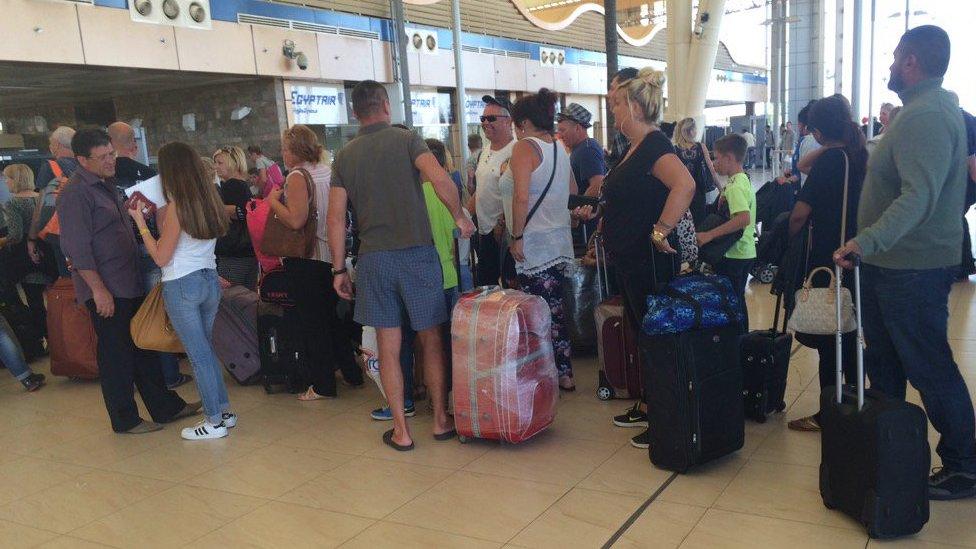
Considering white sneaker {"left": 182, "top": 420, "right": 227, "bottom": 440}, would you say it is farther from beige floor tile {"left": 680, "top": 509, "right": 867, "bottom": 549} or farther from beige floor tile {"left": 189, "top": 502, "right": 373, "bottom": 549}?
beige floor tile {"left": 680, "top": 509, "right": 867, "bottom": 549}

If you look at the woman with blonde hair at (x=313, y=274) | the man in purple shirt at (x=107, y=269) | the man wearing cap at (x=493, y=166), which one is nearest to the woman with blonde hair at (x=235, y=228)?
the woman with blonde hair at (x=313, y=274)

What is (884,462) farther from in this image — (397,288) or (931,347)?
(397,288)

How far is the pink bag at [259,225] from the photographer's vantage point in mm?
4414

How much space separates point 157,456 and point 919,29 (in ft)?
12.3

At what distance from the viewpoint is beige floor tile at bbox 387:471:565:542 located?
8.69 feet

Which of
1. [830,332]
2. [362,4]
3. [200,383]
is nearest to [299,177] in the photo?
[200,383]

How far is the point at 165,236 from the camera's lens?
349 cm

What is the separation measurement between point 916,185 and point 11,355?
204 inches

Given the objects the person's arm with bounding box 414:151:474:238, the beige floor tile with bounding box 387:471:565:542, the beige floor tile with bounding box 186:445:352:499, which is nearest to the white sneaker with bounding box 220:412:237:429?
the beige floor tile with bounding box 186:445:352:499

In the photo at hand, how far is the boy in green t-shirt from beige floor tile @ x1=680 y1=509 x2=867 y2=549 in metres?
1.42

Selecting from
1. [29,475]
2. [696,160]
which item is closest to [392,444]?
[29,475]

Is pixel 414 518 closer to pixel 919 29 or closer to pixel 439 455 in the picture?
pixel 439 455

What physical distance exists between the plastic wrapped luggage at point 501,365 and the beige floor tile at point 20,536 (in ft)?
5.66

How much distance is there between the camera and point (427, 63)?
14.1 m
